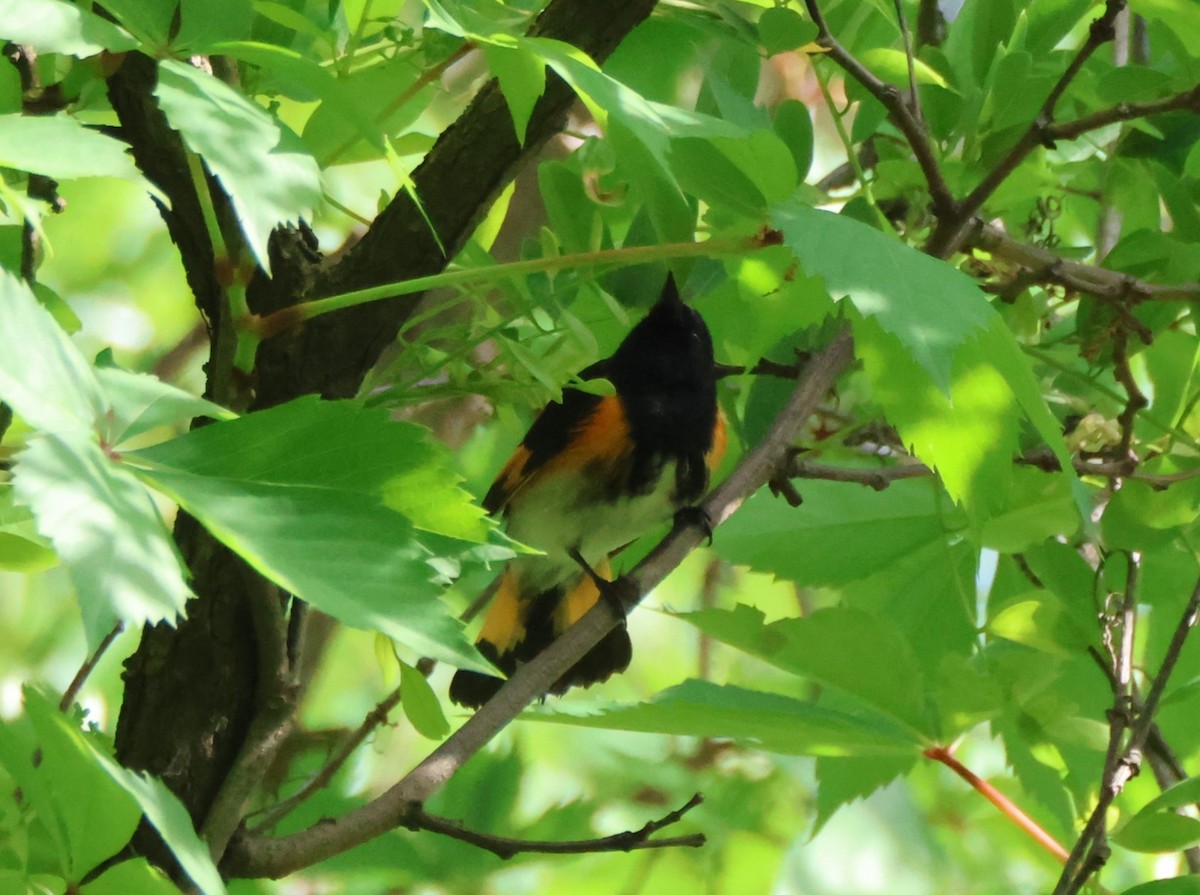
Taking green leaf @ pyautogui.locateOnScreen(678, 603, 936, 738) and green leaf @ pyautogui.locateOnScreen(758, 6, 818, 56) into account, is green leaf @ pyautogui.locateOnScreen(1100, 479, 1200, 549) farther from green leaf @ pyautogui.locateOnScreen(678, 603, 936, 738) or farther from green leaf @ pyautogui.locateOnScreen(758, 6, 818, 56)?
green leaf @ pyautogui.locateOnScreen(758, 6, 818, 56)

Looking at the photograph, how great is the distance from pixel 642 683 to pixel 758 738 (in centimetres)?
141

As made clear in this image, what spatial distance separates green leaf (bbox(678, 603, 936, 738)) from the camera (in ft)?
2.46

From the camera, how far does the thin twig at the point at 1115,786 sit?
69 cm

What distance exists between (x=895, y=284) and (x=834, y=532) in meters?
0.60

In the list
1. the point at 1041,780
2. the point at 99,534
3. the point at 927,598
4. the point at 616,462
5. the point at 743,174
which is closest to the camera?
the point at 99,534

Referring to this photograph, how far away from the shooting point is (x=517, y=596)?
1.76 meters

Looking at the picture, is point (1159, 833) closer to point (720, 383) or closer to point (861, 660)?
point (861, 660)

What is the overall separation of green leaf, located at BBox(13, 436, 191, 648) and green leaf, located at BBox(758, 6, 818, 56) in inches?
19.3

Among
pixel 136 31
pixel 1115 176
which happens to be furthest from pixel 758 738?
pixel 1115 176

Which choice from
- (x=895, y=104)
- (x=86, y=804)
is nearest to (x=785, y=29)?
(x=895, y=104)

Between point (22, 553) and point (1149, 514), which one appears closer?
point (22, 553)

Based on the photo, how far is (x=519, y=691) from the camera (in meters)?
0.71

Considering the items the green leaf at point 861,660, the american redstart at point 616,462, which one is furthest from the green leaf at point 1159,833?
the american redstart at point 616,462

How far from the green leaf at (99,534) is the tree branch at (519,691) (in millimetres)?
335
